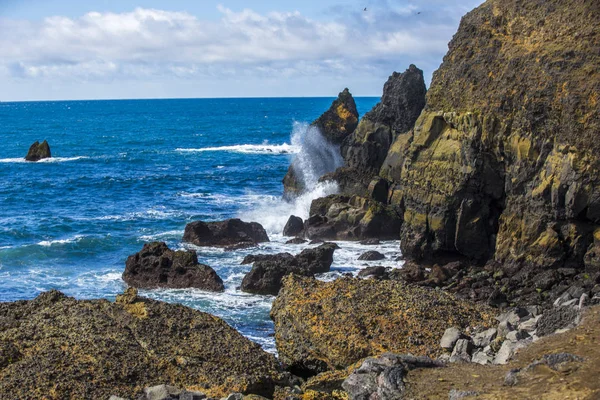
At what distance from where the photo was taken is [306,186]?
56875 mm

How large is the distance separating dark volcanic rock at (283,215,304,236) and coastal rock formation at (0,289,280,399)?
→ 1032 inches

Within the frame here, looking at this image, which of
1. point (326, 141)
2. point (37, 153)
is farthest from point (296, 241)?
point (37, 153)

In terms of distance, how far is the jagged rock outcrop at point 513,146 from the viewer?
31.2m

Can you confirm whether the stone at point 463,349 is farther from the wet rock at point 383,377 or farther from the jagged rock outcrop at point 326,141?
the jagged rock outcrop at point 326,141

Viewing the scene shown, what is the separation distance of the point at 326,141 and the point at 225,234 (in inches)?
821

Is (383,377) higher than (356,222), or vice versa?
(383,377)

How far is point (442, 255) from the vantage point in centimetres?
3625

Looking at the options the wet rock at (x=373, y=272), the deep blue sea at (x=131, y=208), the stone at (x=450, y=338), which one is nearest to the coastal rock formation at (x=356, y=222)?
the deep blue sea at (x=131, y=208)

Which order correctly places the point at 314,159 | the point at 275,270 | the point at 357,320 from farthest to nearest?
the point at 314,159 < the point at 275,270 < the point at 357,320

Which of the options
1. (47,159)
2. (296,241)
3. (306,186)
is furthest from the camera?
(47,159)

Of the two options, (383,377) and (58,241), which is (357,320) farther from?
(58,241)

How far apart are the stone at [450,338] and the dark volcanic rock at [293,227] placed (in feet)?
89.0

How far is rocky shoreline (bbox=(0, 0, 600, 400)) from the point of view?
15766 mm

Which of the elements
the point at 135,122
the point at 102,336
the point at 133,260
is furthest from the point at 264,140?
the point at 102,336
